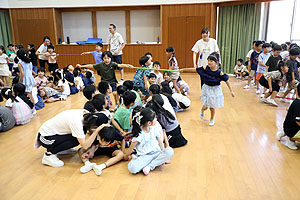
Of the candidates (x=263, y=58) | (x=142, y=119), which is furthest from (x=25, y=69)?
(x=263, y=58)

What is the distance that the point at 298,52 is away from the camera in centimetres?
421

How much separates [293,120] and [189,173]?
1.40 m

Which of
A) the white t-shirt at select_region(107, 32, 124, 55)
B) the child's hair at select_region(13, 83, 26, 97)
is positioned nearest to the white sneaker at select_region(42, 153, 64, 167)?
the child's hair at select_region(13, 83, 26, 97)

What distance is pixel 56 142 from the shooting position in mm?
2580

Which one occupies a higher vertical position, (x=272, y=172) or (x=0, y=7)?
(x=0, y=7)

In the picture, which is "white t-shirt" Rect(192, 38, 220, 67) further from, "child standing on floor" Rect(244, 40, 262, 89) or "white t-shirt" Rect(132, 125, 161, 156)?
"white t-shirt" Rect(132, 125, 161, 156)

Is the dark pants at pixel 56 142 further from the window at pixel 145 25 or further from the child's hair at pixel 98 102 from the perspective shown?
the window at pixel 145 25

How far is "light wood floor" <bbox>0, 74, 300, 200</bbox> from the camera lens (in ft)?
7.16

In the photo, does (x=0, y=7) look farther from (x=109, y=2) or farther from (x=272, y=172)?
(x=272, y=172)

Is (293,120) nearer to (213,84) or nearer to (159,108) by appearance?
(213,84)

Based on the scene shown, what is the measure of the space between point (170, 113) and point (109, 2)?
21.4ft

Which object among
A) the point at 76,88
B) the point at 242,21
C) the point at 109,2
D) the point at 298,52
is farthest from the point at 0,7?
the point at 298,52

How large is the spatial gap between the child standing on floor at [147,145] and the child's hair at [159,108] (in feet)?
1.17

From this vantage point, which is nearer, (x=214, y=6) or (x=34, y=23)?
(x=214, y=6)
